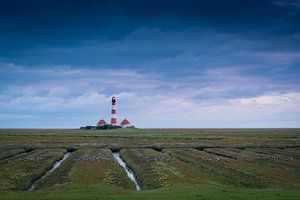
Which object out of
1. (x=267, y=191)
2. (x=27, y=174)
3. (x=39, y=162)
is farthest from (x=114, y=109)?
(x=267, y=191)

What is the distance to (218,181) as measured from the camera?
32531mm

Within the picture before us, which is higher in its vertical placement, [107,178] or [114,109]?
[114,109]

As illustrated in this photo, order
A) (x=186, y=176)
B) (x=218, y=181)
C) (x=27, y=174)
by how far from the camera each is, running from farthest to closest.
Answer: (x=27, y=174), (x=186, y=176), (x=218, y=181)

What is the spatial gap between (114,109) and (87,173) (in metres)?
128

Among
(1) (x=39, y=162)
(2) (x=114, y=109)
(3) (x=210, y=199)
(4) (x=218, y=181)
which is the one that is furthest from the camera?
(2) (x=114, y=109)

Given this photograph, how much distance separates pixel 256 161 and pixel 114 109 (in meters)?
120

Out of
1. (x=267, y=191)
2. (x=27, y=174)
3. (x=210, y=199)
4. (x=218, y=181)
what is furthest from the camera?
(x=27, y=174)

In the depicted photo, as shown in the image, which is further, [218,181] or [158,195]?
[218,181]

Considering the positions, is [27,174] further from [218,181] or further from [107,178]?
[218,181]

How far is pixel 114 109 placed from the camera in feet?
541

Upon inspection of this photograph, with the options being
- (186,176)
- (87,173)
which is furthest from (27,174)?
(186,176)

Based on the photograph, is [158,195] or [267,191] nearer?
[158,195]

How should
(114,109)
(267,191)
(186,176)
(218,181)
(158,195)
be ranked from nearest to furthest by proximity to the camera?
1. (158,195)
2. (267,191)
3. (218,181)
4. (186,176)
5. (114,109)

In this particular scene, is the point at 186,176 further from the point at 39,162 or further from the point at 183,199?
the point at 39,162
